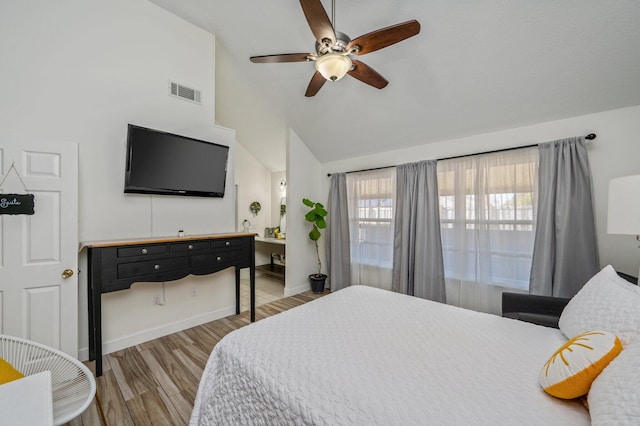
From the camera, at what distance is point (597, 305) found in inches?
45.8

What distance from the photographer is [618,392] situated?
0.70 meters

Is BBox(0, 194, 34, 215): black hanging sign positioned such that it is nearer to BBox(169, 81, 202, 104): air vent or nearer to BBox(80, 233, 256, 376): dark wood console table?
BBox(80, 233, 256, 376): dark wood console table

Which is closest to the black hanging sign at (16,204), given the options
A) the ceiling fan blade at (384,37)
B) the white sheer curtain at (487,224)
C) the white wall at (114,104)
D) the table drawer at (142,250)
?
the white wall at (114,104)

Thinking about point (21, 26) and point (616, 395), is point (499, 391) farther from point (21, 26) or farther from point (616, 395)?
point (21, 26)

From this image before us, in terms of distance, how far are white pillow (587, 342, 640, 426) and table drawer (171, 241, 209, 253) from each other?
2665 millimetres

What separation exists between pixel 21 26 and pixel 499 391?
370 centimetres

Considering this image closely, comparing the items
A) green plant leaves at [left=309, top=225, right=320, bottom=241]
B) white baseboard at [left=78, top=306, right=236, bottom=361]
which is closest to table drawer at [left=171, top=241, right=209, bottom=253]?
white baseboard at [left=78, top=306, right=236, bottom=361]

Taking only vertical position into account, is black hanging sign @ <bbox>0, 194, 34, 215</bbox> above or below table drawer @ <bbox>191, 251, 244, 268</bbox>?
above

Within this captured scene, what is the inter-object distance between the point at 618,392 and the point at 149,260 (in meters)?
2.74

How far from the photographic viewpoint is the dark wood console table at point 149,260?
199 cm

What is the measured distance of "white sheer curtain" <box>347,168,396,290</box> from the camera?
12.0 ft

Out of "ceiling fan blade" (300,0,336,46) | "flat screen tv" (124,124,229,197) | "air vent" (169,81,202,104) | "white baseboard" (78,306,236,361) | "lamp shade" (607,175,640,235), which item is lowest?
"white baseboard" (78,306,236,361)

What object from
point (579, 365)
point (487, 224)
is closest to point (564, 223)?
point (487, 224)

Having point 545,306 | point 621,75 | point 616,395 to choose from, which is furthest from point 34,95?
point 621,75
